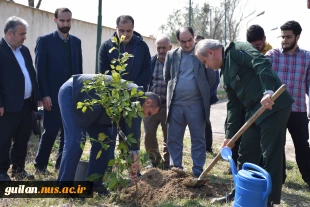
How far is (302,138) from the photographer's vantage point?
483 centimetres

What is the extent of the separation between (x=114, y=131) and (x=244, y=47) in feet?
5.44

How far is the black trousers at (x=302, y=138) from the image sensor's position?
4.82 metres

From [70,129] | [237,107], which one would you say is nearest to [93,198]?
[70,129]

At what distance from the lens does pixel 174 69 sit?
527 centimetres

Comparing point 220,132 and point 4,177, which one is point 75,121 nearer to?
point 4,177

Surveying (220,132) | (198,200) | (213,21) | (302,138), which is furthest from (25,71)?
(213,21)

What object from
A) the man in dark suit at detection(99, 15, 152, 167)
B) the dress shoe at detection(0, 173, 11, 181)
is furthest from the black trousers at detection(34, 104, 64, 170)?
the man in dark suit at detection(99, 15, 152, 167)

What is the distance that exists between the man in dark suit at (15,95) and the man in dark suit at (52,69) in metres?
0.16

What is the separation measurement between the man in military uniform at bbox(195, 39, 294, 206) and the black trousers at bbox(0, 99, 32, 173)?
7.50 feet

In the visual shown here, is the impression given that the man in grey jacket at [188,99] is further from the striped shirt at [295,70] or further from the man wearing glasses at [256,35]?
the striped shirt at [295,70]

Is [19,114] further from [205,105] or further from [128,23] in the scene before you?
[205,105]

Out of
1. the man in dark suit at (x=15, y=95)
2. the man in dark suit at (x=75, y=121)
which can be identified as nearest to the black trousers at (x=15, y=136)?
the man in dark suit at (x=15, y=95)

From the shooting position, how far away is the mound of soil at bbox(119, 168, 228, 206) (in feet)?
13.5

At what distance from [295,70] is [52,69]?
3.00 metres
